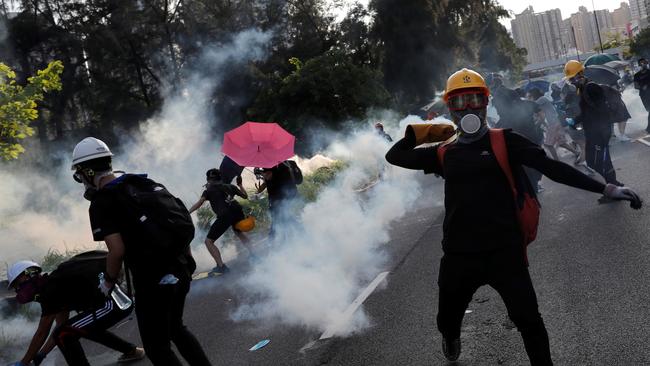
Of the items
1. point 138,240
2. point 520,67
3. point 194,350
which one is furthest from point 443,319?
point 520,67

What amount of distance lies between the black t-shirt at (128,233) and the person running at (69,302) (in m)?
0.44

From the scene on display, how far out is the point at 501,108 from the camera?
1005 cm

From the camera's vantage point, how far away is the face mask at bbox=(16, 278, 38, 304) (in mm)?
4734

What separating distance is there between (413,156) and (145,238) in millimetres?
1482

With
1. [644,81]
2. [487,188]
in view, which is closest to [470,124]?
[487,188]

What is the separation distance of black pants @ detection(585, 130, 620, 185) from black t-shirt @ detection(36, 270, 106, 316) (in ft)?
21.2

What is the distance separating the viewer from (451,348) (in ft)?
13.9

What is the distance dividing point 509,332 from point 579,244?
264cm

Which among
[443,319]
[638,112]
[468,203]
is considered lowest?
[638,112]

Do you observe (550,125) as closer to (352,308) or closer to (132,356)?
(352,308)

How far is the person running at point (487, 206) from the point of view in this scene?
11.4 ft

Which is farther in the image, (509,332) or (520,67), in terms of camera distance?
(520,67)

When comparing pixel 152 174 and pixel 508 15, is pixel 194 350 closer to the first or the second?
pixel 152 174

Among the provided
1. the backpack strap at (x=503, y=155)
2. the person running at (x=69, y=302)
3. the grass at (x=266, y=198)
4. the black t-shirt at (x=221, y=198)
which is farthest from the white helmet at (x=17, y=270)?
the grass at (x=266, y=198)
